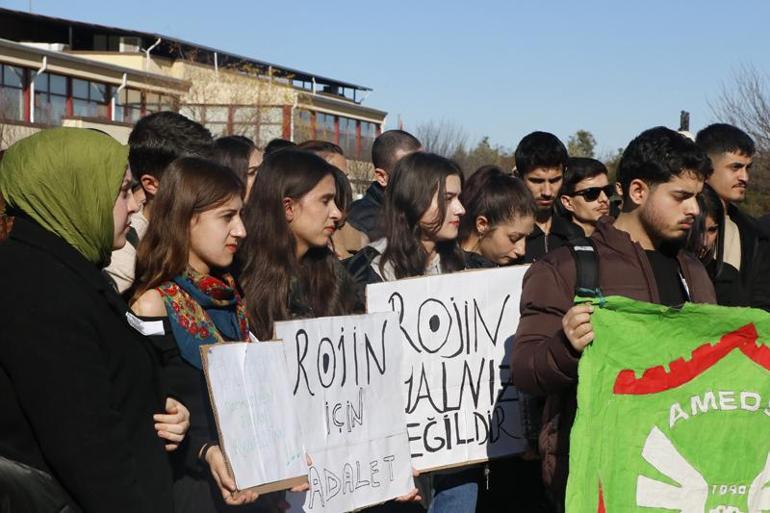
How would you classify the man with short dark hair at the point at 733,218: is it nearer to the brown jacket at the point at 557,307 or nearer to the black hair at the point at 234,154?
the brown jacket at the point at 557,307

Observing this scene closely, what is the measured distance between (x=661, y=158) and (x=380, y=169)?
12.7 feet

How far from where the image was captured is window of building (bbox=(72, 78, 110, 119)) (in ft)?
190

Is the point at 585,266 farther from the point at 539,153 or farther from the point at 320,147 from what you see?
the point at 320,147

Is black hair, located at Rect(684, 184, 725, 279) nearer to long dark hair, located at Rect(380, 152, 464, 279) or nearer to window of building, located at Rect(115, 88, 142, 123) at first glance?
long dark hair, located at Rect(380, 152, 464, 279)

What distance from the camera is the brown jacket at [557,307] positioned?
14.9ft

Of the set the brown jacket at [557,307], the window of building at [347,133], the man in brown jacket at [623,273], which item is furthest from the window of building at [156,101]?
the brown jacket at [557,307]

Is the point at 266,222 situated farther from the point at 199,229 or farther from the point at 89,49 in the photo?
the point at 89,49

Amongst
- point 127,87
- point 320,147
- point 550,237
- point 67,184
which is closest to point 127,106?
point 127,87

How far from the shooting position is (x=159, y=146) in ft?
18.1

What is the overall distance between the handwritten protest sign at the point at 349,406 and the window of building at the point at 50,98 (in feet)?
164

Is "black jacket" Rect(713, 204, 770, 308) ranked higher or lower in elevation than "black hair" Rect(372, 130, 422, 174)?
lower

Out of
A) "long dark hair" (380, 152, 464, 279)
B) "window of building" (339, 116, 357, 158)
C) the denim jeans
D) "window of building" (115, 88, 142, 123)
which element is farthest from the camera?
"window of building" (339, 116, 357, 158)

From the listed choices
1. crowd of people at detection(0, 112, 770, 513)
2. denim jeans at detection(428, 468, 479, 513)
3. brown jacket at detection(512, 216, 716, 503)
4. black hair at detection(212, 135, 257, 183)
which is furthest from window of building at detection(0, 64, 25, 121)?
brown jacket at detection(512, 216, 716, 503)

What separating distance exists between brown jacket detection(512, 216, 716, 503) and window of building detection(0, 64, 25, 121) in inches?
Result: 1830
